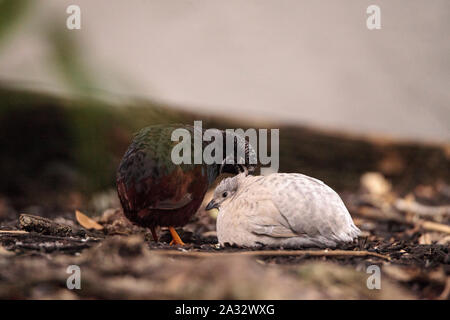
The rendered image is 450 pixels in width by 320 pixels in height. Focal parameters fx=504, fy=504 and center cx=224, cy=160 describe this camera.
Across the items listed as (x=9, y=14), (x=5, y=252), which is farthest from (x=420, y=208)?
(x=9, y=14)

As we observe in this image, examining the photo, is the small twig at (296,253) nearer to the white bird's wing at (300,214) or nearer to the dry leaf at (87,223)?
the white bird's wing at (300,214)

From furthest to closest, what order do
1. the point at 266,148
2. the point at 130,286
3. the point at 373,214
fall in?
1. the point at 266,148
2. the point at 373,214
3. the point at 130,286

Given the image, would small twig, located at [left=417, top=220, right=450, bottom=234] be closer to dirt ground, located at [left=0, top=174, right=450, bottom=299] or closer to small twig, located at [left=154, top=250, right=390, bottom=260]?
dirt ground, located at [left=0, top=174, right=450, bottom=299]

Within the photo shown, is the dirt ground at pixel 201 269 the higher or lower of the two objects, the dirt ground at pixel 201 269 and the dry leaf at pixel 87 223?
the higher

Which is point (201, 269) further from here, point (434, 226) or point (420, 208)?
point (420, 208)

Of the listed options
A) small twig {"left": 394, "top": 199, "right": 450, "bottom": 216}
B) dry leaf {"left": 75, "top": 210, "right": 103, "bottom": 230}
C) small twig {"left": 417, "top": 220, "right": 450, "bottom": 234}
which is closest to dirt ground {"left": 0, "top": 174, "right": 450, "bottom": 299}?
dry leaf {"left": 75, "top": 210, "right": 103, "bottom": 230}

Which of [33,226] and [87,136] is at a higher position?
[87,136]

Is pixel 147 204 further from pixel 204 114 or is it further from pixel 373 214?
pixel 204 114

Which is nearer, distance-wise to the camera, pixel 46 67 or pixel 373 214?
pixel 373 214

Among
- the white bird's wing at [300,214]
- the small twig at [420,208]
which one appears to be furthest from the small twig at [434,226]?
the white bird's wing at [300,214]

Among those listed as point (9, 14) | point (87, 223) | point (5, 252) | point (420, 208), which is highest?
point (9, 14)

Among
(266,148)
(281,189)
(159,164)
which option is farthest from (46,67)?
(281,189)
